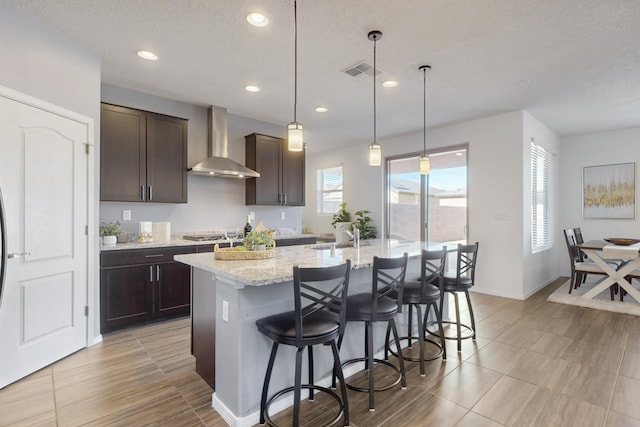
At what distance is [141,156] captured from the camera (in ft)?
12.5

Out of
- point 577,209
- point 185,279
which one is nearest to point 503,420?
point 185,279

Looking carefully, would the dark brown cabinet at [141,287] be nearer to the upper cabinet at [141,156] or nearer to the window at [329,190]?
the upper cabinet at [141,156]

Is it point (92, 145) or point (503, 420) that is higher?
point (92, 145)

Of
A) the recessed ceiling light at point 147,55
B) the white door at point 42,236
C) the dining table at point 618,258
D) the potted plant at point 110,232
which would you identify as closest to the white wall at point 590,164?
the dining table at point 618,258

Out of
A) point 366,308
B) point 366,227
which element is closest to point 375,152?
point 366,308

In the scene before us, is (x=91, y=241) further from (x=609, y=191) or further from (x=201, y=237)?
(x=609, y=191)

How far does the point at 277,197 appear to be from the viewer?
16.9 feet

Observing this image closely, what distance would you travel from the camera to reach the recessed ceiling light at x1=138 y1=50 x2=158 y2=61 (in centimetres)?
303

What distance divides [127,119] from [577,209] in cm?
769

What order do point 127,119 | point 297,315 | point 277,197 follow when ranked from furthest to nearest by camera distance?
point 277,197 → point 127,119 → point 297,315

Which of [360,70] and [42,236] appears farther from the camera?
[360,70]

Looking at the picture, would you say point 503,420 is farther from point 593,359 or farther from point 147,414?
point 147,414

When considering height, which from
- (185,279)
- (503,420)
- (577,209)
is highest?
(577,209)

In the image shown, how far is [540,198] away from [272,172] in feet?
14.9
